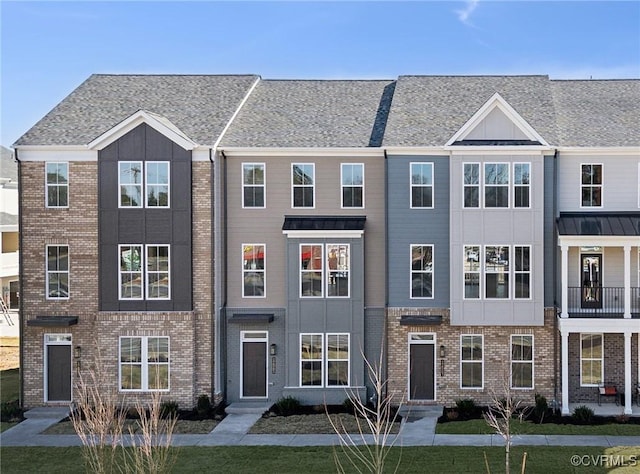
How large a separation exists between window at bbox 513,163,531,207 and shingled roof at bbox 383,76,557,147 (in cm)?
147

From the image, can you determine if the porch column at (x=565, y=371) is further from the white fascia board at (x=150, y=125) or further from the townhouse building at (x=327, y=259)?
the white fascia board at (x=150, y=125)

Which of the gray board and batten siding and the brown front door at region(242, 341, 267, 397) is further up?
the gray board and batten siding

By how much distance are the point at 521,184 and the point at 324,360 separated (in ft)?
28.9

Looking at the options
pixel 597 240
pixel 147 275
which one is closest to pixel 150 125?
pixel 147 275

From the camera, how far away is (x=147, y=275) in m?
22.7

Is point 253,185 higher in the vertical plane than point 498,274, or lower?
higher

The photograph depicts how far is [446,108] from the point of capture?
25062 millimetres

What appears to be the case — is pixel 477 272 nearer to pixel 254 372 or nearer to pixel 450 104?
pixel 450 104

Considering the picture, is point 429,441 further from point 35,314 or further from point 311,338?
point 35,314

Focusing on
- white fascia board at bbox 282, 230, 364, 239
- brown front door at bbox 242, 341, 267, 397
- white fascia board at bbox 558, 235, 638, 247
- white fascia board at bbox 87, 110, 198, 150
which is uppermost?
white fascia board at bbox 87, 110, 198, 150

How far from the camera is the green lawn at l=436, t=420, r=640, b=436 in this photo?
63.9 feet

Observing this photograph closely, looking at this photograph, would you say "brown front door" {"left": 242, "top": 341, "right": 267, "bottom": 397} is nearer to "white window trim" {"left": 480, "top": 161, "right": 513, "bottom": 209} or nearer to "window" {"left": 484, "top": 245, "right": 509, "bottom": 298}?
"window" {"left": 484, "top": 245, "right": 509, "bottom": 298}

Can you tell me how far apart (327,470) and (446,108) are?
562 inches

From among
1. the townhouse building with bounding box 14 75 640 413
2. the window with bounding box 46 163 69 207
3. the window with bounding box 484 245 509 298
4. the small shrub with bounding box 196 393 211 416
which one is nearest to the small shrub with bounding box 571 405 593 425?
the townhouse building with bounding box 14 75 640 413
